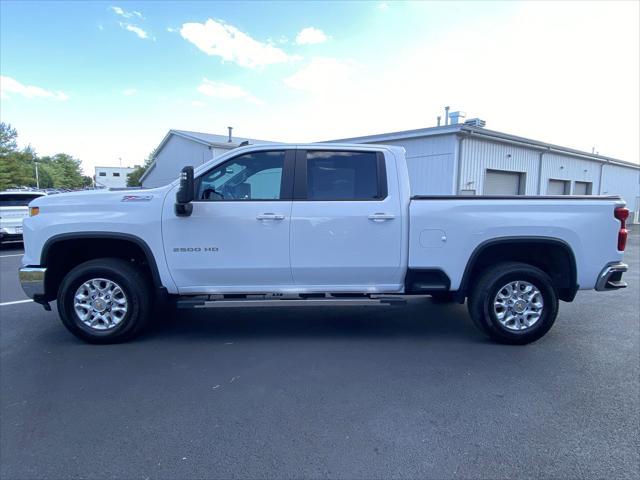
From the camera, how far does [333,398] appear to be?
3.15 m

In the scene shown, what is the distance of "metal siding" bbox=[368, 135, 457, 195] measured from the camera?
562 inches

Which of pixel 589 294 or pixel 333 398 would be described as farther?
pixel 589 294

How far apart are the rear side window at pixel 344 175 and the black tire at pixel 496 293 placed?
147 cm

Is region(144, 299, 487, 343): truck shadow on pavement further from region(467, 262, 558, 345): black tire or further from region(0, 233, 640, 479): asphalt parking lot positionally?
region(467, 262, 558, 345): black tire

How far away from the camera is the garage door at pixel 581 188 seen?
21234 millimetres

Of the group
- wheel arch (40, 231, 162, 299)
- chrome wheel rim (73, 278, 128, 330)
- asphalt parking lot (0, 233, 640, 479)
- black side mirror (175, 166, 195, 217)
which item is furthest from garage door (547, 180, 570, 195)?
chrome wheel rim (73, 278, 128, 330)

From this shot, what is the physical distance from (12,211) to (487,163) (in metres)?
16.5

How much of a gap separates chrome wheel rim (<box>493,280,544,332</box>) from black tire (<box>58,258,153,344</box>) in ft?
12.5

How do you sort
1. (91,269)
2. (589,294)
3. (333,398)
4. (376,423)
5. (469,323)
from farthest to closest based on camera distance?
(589,294), (469,323), (91,269), (333,398), (376,423)

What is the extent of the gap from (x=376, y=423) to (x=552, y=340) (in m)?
2.78

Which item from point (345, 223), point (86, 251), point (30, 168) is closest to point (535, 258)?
point (345, 223)

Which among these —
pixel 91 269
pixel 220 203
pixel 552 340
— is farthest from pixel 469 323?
pixel 91 269

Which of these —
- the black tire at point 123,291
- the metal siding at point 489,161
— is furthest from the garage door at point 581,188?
the black tire at point 123,291

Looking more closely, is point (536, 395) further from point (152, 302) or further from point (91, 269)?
point (91, 269)
